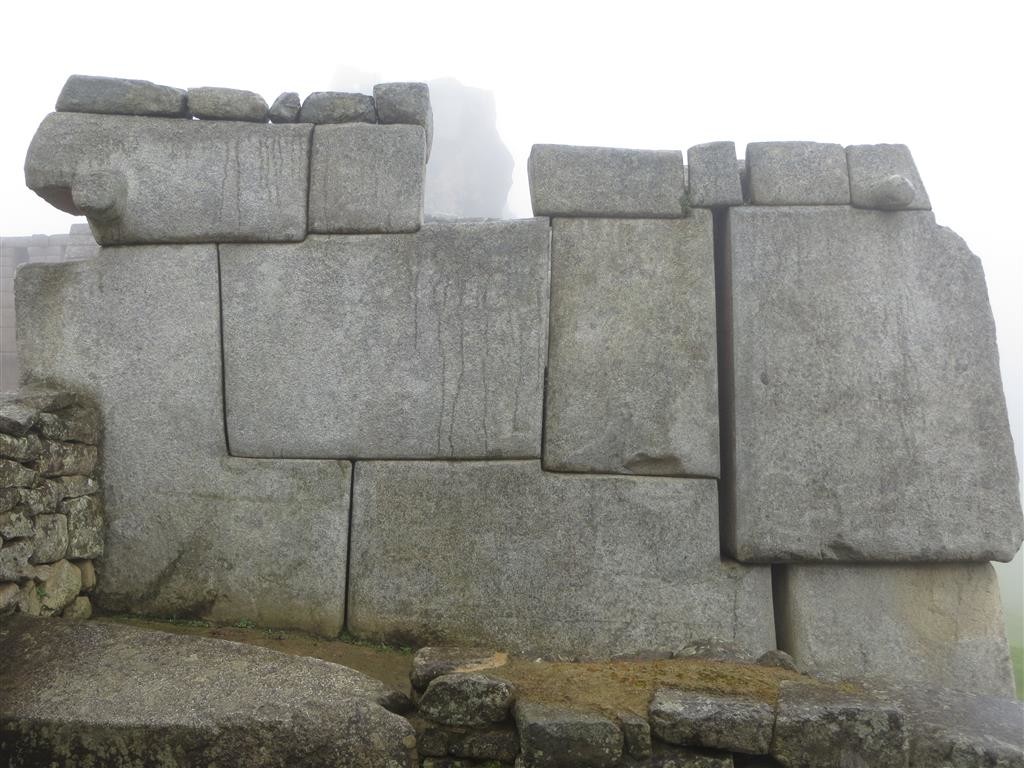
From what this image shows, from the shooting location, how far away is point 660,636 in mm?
4129

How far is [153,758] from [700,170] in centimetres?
355

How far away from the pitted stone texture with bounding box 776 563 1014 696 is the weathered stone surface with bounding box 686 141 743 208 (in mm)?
1886

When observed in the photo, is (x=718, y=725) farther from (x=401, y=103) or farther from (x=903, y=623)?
(x=401, y=103)

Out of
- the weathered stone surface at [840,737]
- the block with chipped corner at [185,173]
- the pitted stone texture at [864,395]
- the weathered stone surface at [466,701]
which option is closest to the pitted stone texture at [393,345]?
the block with chipped corner at [185,173]

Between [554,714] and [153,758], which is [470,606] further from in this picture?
[153,758]

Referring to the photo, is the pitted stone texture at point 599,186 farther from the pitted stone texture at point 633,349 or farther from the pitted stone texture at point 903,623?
the pitted stone texture at point 903,623

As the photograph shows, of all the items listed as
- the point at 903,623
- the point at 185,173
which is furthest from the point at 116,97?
the point at 903,623

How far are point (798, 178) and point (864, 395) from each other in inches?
45.5

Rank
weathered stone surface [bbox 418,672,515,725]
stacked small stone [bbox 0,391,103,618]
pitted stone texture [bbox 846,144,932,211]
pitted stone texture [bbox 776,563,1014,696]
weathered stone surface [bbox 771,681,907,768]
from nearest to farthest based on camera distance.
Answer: weathered stone surface [bbox 771,681,907,768] < weathered stone surface [bbox 418,672,515,725] < stacked small stone [bbox 0,391,103,618] < pitted stone texture [bbox 776,563,1014,696] < pitted stone texture [bbox 846,144,932,211]

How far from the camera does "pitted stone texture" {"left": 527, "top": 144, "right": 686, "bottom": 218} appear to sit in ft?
14.3

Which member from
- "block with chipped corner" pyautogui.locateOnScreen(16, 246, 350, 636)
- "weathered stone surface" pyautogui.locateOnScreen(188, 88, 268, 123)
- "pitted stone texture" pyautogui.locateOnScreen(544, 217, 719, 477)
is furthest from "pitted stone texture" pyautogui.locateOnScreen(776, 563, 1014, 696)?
"weathered stone surface" pyautogui.locateOnScreen(188, 88, 268, 123)

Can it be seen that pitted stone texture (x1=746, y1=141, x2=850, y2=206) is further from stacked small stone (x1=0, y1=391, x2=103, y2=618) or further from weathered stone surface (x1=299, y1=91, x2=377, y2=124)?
stacked small stone (x1=0, y1=391, x2=103, y2=618)

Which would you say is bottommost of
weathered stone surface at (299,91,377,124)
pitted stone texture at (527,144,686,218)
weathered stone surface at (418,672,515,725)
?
weathered stone surface at (418,672,515,725)

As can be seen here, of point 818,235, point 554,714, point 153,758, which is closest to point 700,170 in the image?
point 818,235
